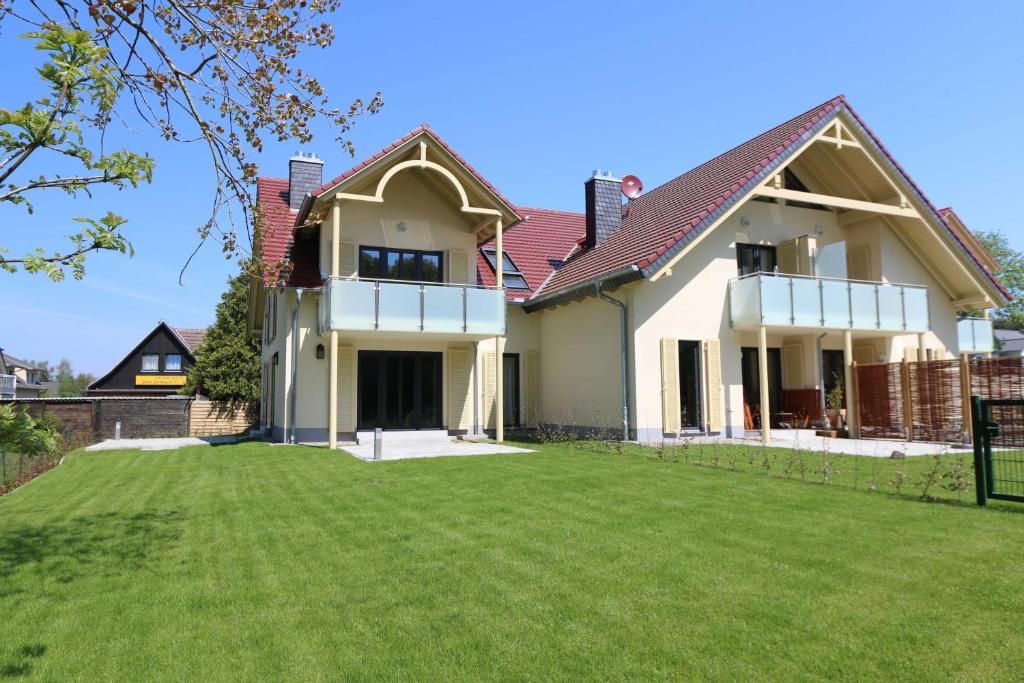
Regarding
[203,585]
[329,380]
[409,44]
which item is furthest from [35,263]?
[329,380]

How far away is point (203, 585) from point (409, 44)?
5.20 metres

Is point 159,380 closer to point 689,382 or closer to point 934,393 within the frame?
point 689,382

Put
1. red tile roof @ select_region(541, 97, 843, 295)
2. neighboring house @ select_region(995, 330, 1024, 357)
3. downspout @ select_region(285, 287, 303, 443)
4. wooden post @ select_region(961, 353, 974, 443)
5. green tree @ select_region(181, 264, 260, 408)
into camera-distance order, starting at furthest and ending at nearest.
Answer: neighboring house @ select_region(995, 330, 1024, 357) → green tree @ select_region(181, 264, 260, 408) → downspout @ select_region(285, 287, 303, 443) → red tile roof @ select_region(541, 97, 843, 295) → wooden post @ select_region(961, 353, 974, 443)

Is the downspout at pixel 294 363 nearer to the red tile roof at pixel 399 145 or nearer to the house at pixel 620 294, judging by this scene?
the house at pixel 620 294

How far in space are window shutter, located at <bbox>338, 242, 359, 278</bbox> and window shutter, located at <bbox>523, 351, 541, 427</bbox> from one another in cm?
569

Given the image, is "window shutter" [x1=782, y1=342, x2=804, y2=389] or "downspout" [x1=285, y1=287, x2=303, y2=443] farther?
"window shutter" [x1=782, y1=342, x2=804, y2=389]

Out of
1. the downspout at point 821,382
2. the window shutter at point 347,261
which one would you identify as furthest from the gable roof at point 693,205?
the window shutter at point 347,261

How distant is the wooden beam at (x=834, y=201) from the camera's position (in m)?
16.7

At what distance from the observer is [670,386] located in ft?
52.7

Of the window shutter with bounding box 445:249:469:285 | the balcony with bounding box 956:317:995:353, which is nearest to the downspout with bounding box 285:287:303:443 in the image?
the window shutter with bounding box 445:249:469:285

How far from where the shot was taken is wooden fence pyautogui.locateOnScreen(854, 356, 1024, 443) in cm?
1524

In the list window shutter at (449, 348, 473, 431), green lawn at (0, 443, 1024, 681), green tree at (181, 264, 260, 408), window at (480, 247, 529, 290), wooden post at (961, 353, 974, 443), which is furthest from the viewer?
green tree at (181, 264, 260, 408)

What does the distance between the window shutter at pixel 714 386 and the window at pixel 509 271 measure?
5.99 m

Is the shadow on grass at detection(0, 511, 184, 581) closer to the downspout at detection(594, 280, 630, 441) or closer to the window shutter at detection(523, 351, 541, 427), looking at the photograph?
the downspout at detection(594, 280, 630, 441)
